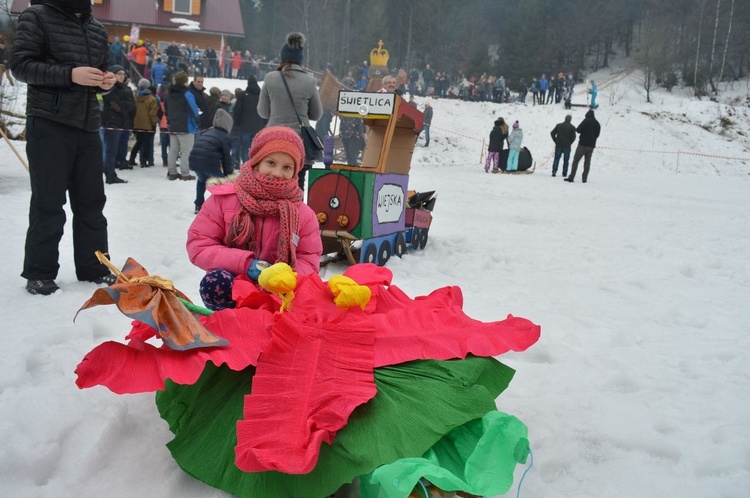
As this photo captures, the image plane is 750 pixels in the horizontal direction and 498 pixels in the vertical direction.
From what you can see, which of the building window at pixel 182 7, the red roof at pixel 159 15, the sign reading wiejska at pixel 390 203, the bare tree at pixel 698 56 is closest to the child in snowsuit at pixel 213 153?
the sign reading wiejska at pixel 390 203

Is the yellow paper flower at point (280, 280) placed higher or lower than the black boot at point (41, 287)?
higher

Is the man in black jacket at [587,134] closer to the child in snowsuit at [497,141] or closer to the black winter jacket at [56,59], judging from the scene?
the child in snowsuit at [497,141]

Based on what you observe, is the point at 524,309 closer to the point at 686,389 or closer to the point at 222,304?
the point at 686,389

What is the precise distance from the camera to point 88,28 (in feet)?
10.3

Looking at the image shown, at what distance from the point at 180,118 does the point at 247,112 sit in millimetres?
1034

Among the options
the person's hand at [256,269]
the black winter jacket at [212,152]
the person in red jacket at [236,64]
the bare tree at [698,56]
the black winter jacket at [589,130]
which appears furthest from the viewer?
the bare tree at [698,56]

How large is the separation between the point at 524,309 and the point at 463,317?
5.59 feet

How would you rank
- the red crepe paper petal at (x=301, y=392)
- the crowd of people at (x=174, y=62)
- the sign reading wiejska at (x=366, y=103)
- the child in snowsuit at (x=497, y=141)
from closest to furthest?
the red crepe paper petal at (x=301, y=392) < the sign reading wiejska at (x=366, y=103) < the child in snowsuit at (x=497, y=141) < the crowd of people at (x=174, y=62)

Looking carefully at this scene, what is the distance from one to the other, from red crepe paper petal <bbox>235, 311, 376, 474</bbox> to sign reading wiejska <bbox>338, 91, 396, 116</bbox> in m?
3.03

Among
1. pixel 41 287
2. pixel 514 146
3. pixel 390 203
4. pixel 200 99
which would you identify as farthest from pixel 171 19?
pixel 41 287

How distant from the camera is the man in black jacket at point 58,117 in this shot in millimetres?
2973

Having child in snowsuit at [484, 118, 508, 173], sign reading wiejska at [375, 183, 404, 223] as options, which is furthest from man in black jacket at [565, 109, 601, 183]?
sign reading wiejska at [375, 183, 404, 223]

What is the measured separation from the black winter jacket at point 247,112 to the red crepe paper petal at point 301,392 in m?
7.44

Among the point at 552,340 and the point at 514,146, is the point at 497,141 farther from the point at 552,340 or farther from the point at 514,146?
the point at 552,340
